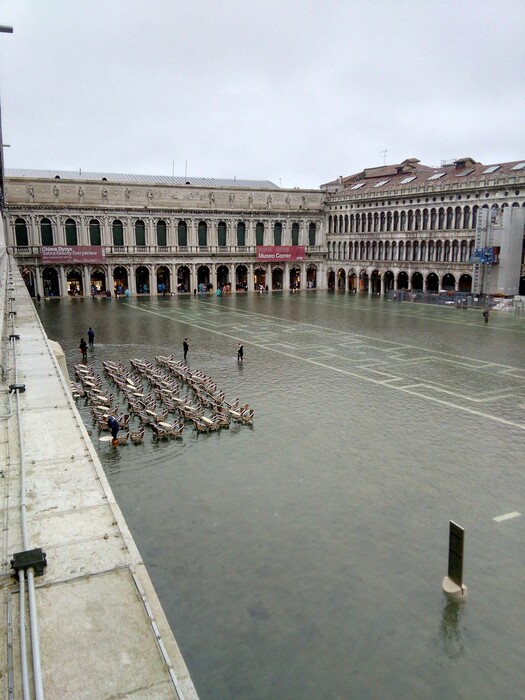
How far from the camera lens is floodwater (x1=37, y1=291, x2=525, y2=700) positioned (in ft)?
33.8

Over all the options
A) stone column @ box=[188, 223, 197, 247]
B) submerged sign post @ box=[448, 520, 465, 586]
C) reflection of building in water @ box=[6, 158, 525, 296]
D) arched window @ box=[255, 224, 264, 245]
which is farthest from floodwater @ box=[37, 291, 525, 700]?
arched window @ box=[255, 224, 264, 245]

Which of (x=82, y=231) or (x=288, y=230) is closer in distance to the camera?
(x=82, y=231)

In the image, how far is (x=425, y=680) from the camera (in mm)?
9930

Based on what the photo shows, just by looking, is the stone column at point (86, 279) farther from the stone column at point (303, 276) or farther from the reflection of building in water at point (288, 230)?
the stone column at point (303, 276)

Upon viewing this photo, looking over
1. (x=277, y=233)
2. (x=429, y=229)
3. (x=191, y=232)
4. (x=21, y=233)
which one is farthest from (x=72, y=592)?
(x=277, y=233)

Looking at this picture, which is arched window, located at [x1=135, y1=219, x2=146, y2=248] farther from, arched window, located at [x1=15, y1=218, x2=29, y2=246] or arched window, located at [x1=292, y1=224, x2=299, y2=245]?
arched window, located at [x1=292, y1=224, x2=299, y2=245]

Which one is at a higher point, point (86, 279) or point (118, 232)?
point (118, 232)

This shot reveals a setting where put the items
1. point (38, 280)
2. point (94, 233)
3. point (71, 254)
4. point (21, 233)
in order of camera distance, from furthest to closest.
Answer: point (94, 233)
point (71, 254)
point (38, 280)
point (21, 233)

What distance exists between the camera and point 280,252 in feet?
291

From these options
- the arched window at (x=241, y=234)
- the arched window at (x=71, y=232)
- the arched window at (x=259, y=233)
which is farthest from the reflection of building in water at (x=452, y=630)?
the arched window at (x=259, y=233)

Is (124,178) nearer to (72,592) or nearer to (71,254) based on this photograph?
(71,254)

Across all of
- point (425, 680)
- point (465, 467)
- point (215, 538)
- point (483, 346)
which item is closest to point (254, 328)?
point (483, 346)

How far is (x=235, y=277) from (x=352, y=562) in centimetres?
7722

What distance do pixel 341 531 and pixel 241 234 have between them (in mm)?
76695
